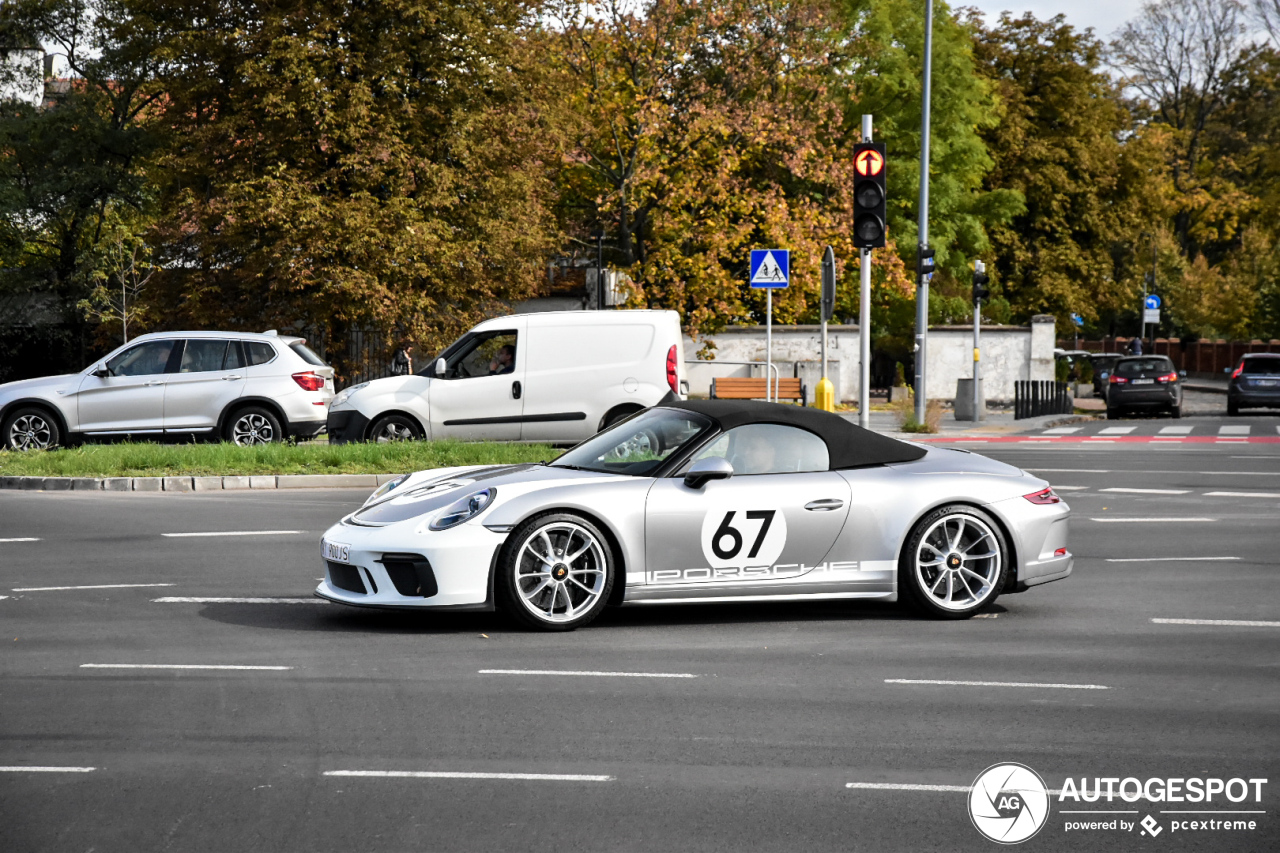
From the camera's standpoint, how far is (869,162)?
53.7 ft

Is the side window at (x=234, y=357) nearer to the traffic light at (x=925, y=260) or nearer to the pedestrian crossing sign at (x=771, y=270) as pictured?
the pedestrian crossing sign at (x=771, y=270)

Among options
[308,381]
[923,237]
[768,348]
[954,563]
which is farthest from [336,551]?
[923,237]

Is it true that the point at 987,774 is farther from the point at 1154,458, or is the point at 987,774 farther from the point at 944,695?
the point at 1154,458

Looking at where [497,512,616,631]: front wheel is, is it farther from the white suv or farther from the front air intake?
the white suv

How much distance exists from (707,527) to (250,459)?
9849mm

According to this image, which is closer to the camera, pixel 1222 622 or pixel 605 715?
pixel 605 715

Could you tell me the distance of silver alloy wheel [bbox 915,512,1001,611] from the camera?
829 centimetres

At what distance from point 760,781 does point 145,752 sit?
7.59 ft

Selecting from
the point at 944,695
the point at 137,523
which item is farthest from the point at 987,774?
the point at 137,523

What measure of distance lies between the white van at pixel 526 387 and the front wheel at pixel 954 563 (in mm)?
10787

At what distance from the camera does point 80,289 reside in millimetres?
37250

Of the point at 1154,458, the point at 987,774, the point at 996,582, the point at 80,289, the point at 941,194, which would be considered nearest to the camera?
the point at 987,774

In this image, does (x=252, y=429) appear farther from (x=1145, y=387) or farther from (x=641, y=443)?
(x=1145, y=387)

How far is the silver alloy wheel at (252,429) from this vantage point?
1959 centimetres
